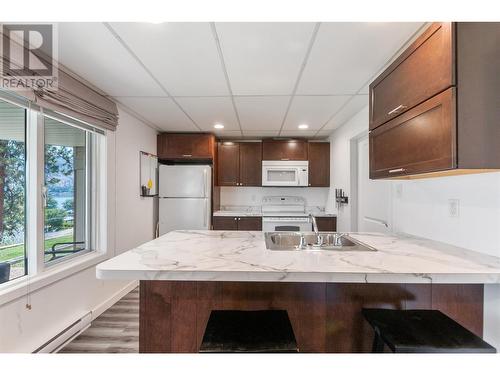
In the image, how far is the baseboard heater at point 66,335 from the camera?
1.77 meters

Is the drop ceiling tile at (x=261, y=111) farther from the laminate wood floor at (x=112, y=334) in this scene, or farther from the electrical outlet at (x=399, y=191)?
the laminate wood floor at (x=112, y=334)

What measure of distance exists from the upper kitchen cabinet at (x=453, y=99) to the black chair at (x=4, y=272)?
2544 mm

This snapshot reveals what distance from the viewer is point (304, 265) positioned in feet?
3.50

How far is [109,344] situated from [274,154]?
320 centimetres

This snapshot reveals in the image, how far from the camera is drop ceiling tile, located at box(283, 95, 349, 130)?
8.14ft

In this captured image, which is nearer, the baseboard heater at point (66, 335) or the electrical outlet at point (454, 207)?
the electrical outlet at point (454, 207)

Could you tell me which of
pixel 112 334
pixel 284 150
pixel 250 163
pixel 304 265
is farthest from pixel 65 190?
pixel 284 150

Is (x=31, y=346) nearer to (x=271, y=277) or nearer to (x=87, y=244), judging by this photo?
(x=87, y=244)

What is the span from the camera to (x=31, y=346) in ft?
5.49

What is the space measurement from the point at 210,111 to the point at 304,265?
7.52 ft

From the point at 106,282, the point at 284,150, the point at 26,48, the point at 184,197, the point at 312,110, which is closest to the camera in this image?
the point at 26,48

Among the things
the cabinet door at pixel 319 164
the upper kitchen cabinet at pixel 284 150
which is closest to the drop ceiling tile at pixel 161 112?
the upper kitchen cabinet at pixel 284 150

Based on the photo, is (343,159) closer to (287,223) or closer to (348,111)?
(348,111)

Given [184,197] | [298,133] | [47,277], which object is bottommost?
[47,277]
